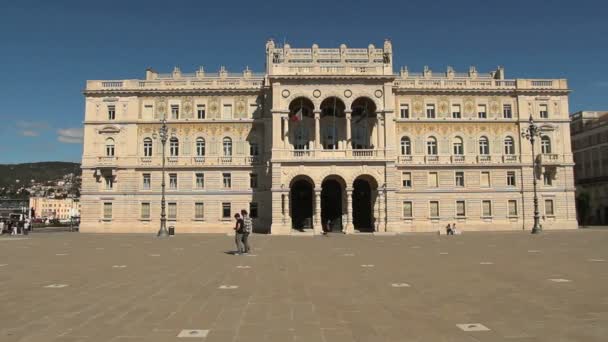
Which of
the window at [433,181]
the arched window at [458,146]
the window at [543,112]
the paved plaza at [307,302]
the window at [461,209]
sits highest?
the window at [543,112]

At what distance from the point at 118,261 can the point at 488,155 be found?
160 feet

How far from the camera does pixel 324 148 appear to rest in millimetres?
58219

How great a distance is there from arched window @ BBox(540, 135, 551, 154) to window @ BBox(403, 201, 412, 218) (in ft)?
57.6

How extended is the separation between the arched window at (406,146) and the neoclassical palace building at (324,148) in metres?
0.17

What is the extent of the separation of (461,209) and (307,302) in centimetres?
5103

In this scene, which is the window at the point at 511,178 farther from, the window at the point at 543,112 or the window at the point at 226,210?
the window at the point at 226,210

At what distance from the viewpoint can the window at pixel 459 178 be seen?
59125 mm

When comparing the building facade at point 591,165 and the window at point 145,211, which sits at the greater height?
the building facade at point 591,165

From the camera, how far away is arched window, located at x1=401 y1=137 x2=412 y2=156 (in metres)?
59.5

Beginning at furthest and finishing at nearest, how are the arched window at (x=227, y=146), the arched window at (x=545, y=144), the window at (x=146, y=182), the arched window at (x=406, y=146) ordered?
the arched window at (x=545, y=144) < the arched window at (x=227, y=146) < the arched window at (x=406, y=146) < the window at (x=146, y=182)

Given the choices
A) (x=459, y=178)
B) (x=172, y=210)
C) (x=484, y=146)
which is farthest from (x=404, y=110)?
(x=172, y=210)

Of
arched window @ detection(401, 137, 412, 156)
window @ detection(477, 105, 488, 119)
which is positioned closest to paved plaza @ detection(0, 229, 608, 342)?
arched window @ detection(401, 137, 412, 156)

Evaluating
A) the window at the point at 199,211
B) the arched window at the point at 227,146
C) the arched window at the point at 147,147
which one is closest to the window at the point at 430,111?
the arched window at the point at 227,146

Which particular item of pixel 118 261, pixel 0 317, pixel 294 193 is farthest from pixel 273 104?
pixel 0 317
